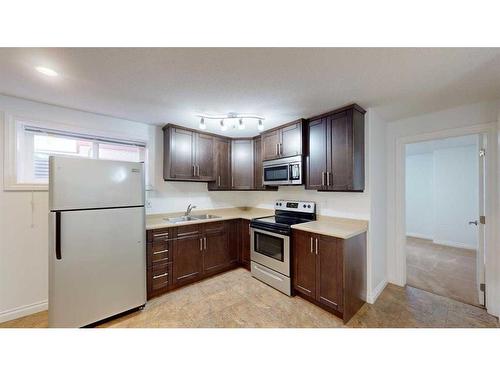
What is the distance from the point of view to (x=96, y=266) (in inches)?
74.3

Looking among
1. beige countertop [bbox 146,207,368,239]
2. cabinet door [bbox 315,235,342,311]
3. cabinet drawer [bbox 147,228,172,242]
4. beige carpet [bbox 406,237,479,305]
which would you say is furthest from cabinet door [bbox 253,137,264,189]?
beige carpet [bbox 406,237,479,305]

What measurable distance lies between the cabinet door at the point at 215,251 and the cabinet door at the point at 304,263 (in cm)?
113

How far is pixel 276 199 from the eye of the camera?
11.3 ft

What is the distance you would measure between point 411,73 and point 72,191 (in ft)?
9.66

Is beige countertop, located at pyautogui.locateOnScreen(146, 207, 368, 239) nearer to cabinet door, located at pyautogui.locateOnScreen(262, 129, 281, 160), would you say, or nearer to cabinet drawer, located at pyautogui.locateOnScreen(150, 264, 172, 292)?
cabinet drawer, located at pyautogui.locateOnScreen(150, 264, 172, 292)

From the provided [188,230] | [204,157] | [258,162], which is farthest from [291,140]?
[188,230]

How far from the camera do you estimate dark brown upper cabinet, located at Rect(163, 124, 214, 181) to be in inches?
112

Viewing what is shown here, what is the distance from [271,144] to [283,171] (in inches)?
18.6

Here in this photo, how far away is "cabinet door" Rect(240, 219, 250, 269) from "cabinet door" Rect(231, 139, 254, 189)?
66 cm

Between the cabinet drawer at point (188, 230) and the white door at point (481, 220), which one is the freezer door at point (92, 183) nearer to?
the cabinet drawer at point (188, 230)

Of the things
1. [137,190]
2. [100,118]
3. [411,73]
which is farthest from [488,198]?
[100,118]

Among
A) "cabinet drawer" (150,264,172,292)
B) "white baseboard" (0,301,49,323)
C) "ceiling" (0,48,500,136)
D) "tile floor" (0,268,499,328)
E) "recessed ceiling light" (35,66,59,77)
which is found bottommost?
"tile floor" (0,268,499,328)

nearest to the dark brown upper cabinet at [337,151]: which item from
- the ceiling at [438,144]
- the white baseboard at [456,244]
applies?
the ceiling at [438,144]

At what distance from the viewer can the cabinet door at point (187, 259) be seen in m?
2.55
